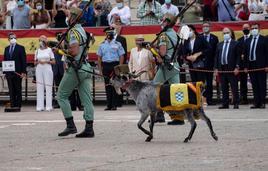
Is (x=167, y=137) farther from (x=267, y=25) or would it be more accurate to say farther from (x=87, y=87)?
(x=267, y=25)

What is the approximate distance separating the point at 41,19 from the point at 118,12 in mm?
2500

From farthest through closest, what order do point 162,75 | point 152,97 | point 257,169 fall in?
point 162,75
point 152,97
point 257,169

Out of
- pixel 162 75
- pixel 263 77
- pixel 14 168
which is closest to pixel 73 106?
pixel 263 77

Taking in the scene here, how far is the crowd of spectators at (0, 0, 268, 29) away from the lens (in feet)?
81.9

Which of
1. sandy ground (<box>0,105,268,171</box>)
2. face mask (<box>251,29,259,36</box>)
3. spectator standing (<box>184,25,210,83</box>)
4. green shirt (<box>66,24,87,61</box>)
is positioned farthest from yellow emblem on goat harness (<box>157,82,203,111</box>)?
spectator standing (<box>184,25,210,83</box>)

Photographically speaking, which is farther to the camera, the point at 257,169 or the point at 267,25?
the point at 267,25

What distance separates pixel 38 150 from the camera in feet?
47.0

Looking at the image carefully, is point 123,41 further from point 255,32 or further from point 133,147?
point 133,147

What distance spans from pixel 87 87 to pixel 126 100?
10.0m

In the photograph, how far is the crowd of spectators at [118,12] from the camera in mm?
24969

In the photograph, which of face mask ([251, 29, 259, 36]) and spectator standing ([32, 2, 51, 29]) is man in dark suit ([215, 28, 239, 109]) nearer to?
face mask ([251, 29, 259, 36])

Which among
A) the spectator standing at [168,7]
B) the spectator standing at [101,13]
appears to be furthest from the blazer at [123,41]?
the spectator standing at [101,13]

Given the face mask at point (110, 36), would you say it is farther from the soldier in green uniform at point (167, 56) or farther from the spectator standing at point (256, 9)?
the soldier in green uniform at point (167, 56)

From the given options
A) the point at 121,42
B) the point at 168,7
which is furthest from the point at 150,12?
the point at 121,42
